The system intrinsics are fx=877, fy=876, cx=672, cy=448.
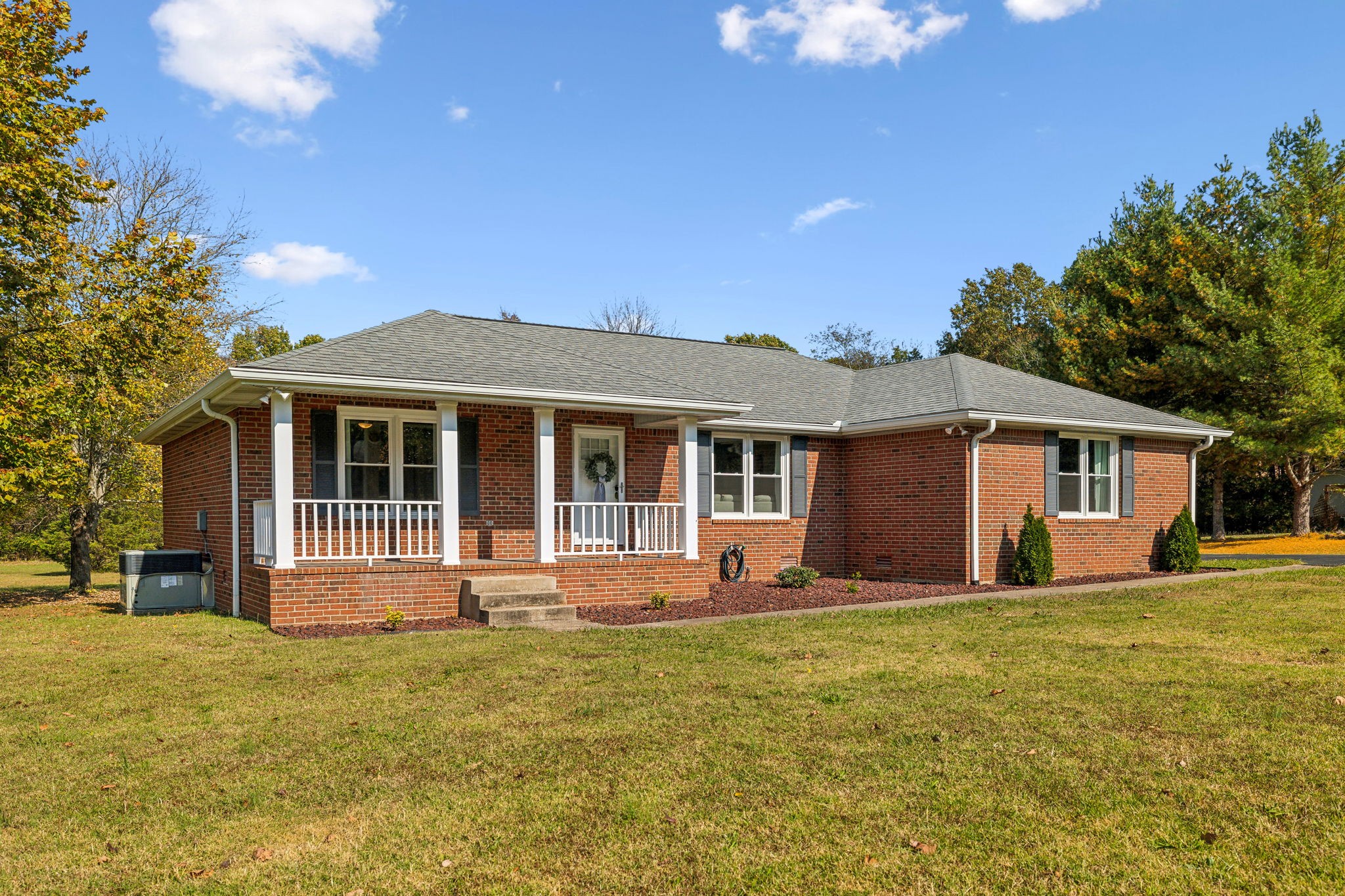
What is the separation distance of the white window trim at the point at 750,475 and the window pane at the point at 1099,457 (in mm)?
5766

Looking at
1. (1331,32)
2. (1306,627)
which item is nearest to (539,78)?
(1331,32)

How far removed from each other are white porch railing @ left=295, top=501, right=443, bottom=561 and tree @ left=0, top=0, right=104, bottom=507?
13.8 feet

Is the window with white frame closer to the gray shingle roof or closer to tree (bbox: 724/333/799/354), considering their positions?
the gray shingle roof

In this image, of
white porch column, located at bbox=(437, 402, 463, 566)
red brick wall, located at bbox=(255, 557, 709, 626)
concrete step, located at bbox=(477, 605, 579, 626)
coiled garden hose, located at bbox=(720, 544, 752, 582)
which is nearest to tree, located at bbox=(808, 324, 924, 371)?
coiled garden hose, located at bbox=(720, 544, 752, 582)

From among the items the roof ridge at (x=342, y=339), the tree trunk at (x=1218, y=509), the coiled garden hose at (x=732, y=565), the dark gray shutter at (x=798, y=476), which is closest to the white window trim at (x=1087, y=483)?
the dark gray shutter at (x=798, y=476)

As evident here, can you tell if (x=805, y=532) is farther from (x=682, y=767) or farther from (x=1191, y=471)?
(x=682, y=767)

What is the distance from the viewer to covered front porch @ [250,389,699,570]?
11.2 metres

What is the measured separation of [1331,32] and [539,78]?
12.5 m

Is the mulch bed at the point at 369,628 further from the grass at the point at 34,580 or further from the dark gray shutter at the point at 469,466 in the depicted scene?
the grass at the point at 34,580

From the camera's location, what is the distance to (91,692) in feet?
22.9

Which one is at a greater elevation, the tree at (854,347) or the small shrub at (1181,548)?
the tree at (854,347)

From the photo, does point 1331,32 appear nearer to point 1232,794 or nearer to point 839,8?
point 839,8

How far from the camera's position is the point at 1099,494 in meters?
16.7

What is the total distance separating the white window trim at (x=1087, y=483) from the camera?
1617cm
